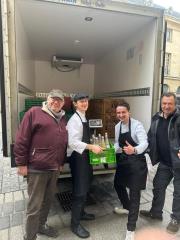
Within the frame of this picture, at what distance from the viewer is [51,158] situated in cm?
208

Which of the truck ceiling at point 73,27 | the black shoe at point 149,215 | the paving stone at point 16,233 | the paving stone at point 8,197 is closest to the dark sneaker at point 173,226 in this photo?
the black shoe at point 149,215

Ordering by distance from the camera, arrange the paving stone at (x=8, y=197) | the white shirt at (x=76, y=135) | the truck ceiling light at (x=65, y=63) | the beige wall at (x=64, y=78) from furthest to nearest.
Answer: the beige wall at (x=64, y=78)
the truck ceiling light at (x=65, y=63)
the paving stone at (x=8, y=197)
the white shirt at (x=76, y=135)

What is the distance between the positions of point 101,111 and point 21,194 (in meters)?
2.01

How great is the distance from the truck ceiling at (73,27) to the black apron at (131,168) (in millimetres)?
1634

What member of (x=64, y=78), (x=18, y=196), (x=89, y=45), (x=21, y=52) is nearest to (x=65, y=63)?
(x=64, y=78)

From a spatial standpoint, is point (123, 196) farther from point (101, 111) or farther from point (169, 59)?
point (169, 59)

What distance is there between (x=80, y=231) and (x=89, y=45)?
3955mm

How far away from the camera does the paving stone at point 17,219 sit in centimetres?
263

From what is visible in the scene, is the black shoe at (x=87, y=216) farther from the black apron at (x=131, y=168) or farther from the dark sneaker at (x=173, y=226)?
the dark sneaker at (x=173, y=226)

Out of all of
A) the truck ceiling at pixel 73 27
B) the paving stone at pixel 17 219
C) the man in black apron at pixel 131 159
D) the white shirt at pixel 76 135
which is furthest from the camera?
the truck ceiling at pixel 73 27

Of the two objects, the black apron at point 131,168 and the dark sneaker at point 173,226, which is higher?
the black apron at point 131,168

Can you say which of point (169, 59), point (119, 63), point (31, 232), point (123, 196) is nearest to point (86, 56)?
point (119, 63)

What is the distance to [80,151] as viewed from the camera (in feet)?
7.11

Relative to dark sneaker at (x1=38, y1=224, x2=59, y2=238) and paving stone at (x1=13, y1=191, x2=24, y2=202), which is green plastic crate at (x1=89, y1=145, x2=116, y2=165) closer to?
dark sneaker at (x1=38, y1=224, x2=59, y2=238)
